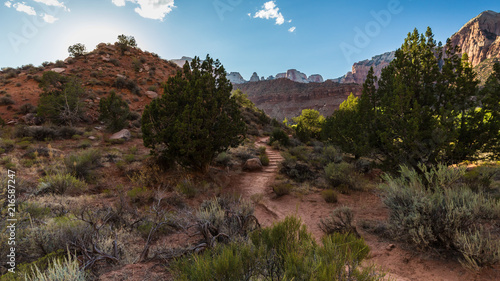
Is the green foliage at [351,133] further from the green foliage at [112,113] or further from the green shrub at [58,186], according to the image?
→ the green foliage at [112,113]

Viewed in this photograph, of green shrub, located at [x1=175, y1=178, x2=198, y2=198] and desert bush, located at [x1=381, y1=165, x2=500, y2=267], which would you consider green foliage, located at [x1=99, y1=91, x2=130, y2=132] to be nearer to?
green shrub, located at [x1=175, y1=178, x2=198, y2=198]

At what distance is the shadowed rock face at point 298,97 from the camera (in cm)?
7900

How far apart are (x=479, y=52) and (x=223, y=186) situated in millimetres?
114331

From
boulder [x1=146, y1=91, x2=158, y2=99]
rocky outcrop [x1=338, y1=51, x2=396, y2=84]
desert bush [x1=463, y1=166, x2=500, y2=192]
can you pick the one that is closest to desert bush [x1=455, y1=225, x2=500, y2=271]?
desert bush [x1=463, y1=166, x2=500, y2=192]

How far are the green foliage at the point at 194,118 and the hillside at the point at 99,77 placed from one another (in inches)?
455

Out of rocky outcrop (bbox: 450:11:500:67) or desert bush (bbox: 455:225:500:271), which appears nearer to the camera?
desert bush (bbox: 455:225:500:271)

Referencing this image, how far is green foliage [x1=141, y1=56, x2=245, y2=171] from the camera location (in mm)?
8207

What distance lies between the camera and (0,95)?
1639 cm

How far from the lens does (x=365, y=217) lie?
588cm

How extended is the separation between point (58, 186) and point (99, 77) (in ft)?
75.0

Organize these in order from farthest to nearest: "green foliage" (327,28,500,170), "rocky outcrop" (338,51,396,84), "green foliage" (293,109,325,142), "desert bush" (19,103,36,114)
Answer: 1. "rocky outcrop" (338,51,396,84)
2. "green foliage" (293,109,325,142)
3. "desert bush" (19,103,36,114)
4. "green foliage" (327,28,500,170)

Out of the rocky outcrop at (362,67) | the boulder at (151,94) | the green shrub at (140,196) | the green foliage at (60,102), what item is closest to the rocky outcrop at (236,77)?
the rocky outcrop at (362,67)

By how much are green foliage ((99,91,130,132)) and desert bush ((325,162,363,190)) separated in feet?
50.8

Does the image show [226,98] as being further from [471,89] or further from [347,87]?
[347,87]
